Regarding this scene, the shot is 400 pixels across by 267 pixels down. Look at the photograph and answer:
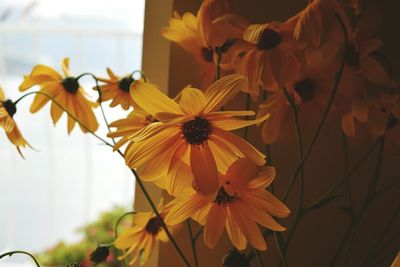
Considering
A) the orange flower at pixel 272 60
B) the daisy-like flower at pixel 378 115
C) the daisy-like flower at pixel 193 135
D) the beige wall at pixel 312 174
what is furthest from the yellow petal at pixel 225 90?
the beige wall at pixel 312 174

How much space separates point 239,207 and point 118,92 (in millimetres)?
261

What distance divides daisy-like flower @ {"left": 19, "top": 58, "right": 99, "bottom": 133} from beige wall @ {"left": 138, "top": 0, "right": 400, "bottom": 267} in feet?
0.61

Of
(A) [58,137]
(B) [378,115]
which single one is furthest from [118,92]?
(A) [58,137]

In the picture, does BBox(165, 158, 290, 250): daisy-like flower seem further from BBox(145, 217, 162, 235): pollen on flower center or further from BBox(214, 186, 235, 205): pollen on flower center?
BBox(145, 217, 162, 235): pollen on flower center

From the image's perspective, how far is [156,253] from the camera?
2.61 ft

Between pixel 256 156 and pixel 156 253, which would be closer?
pixel 256 156

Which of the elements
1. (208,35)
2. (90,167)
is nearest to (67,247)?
(90,167)

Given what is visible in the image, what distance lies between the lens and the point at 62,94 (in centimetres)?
64

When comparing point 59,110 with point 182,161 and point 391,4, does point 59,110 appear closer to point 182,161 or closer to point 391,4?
point 182,161

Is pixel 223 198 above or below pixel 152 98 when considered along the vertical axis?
below

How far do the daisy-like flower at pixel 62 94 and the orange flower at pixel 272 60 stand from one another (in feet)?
0.86

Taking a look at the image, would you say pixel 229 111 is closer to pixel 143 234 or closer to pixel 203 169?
pixel 203 169

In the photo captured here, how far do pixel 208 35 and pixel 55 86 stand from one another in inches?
9.7

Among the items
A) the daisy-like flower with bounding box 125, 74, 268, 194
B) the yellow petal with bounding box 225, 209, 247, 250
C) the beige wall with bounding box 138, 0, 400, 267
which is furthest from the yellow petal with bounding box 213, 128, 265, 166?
the beige wall with bounding box 138, 0, 400, 267
